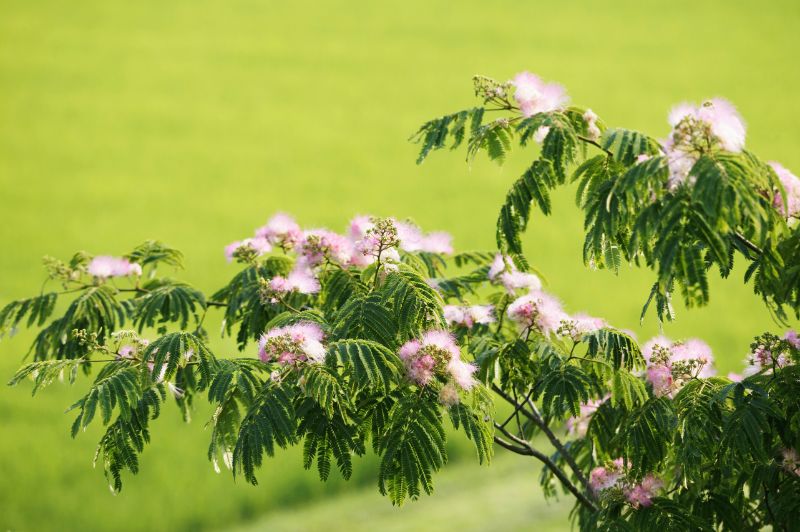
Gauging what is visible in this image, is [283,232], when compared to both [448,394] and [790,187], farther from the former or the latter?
[790,187]

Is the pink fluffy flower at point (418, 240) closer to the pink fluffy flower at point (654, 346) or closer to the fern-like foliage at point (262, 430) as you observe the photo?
the fern-like foliage at point (262, 430)

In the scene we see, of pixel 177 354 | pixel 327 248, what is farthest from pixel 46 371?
pixel 327 248

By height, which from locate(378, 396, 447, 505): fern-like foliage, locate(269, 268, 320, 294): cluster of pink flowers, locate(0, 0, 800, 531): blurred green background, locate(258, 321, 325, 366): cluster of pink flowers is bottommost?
locate(378, 396, 447, 505): fern-like foliage

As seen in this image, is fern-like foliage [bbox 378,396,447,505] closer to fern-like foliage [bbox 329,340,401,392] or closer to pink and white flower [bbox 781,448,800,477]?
fern-like foliage [bbox 329,340,401,392]

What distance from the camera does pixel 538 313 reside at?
7.91ft

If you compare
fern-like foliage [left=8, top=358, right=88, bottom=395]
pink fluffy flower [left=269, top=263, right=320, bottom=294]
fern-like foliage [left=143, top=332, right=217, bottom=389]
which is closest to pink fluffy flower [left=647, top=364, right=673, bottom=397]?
pink fluffy flower [left=269, top=263, right=320, bottom=294]

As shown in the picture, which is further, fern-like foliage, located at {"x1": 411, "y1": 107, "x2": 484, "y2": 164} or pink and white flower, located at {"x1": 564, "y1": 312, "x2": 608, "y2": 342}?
pink and white flower, located at {"x1": 564, "y1": 312, "x2": 608, "y2": 342}

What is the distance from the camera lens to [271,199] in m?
9.73

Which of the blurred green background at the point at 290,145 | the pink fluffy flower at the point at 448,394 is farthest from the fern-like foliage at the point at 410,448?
the blurred green background at the point at 290,145

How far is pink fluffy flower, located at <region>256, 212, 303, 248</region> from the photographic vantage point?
2688mm

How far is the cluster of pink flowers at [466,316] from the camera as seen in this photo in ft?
8.43

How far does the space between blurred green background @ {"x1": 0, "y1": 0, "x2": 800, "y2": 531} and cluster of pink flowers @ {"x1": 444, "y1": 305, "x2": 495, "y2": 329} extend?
2442 mm

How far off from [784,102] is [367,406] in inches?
467

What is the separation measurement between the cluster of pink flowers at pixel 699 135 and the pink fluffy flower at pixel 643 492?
2.91 feet
